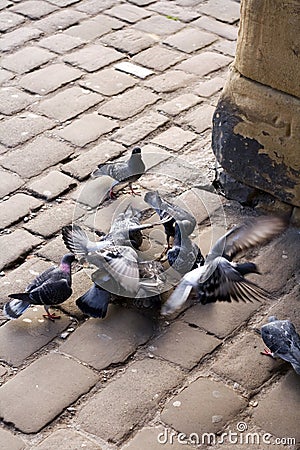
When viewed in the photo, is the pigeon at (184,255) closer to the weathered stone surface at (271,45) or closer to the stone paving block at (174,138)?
the weathered stone surface at (271,45)

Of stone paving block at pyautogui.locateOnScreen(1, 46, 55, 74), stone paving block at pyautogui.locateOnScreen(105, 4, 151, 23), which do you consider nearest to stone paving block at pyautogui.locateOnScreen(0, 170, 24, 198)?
stone paving block at pyautogui.locateOnScreen(1, 46, 55, 74)

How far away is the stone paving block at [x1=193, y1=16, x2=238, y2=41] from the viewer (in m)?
6.14

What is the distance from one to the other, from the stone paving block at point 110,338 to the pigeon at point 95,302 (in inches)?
2.0

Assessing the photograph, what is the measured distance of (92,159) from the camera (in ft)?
16.1

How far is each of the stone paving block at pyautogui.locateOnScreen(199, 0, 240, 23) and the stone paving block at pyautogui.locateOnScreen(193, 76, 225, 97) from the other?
0.87 meters

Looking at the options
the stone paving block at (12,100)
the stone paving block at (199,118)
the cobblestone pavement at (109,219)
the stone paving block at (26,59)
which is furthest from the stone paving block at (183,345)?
the stone paving block at (26,59)

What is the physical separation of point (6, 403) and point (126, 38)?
132 inches

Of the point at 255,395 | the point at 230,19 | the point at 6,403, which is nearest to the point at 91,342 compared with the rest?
the point at 6,403

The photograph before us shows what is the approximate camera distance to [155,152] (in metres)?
4.96

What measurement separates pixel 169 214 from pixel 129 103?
1.44 metres

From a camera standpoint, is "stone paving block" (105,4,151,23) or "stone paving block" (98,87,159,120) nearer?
"stone paving block" (98,87,159,120)

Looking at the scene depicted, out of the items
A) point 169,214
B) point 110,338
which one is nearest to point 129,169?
Result: point 169,214

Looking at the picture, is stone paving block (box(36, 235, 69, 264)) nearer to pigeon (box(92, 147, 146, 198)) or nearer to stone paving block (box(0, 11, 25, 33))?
pigeon (box(92, 147, 146, 198))

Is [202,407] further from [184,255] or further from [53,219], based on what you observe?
[53,219]
